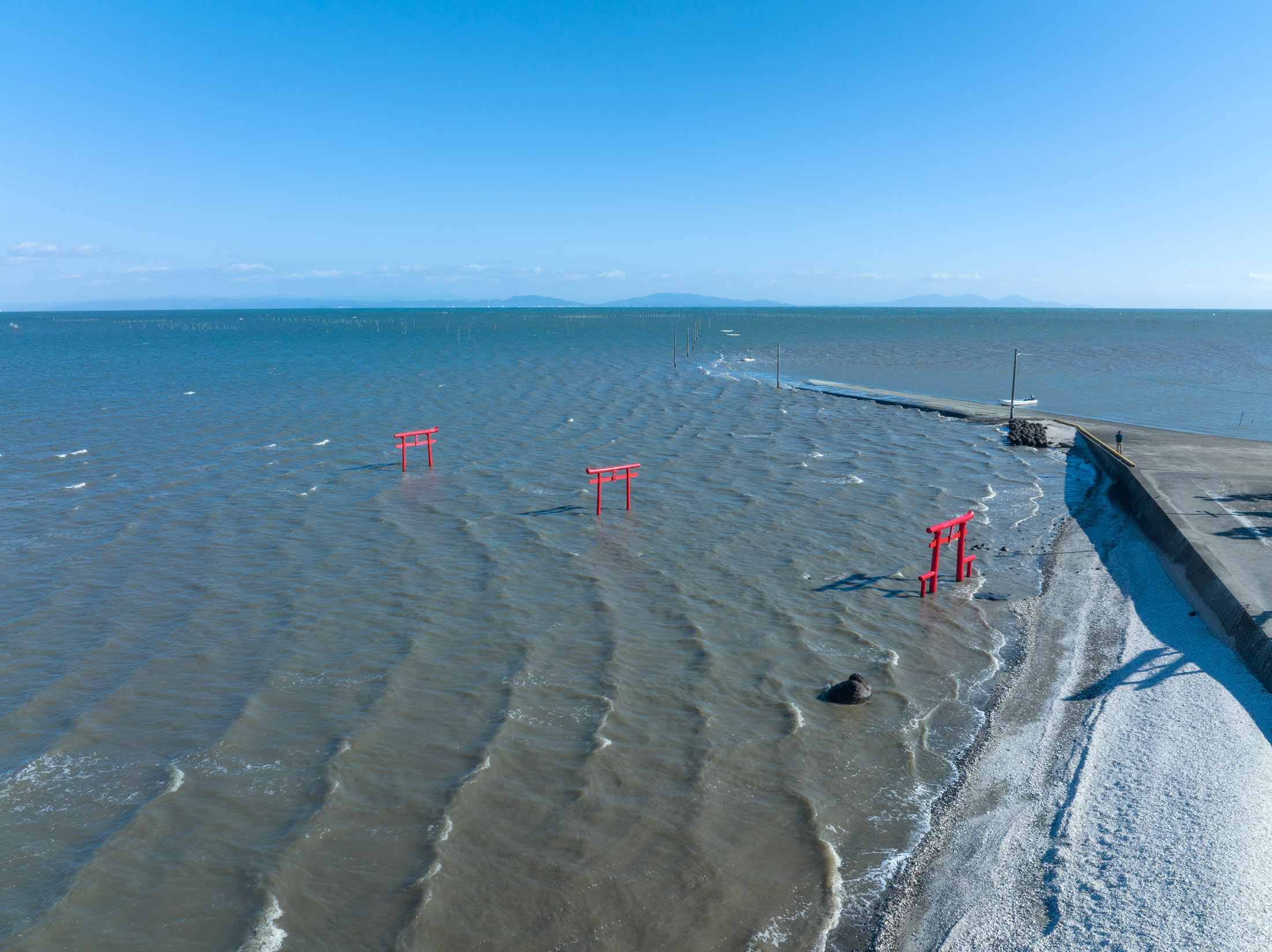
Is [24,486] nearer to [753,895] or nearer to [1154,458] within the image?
[753,895]

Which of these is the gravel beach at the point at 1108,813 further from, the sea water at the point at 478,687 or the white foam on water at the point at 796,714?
the white foam on water at the point at 796,714

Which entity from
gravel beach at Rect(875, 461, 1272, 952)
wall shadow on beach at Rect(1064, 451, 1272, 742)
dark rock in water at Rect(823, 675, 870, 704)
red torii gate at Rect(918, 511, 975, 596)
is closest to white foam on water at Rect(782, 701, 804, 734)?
dark rock in water at Rect(823, 675, 870, 704)

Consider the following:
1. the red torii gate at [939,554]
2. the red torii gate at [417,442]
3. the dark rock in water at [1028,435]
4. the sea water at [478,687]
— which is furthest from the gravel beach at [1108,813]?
the dark rock in water at [1028,435]

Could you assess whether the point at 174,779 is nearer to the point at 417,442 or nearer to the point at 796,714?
the point at 796,714

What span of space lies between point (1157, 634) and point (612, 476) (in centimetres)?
1758

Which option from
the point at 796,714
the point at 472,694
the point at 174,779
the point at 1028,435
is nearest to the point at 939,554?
the point at 796,714

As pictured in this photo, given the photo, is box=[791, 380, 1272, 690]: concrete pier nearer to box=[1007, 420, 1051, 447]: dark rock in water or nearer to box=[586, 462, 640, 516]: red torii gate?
box=[1007, 420, 1051, 447]: dark rock in water

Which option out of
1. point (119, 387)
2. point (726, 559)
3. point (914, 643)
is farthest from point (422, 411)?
point (914, 643)

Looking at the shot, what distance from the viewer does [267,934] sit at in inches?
332

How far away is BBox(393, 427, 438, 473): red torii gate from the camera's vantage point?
29.5 m

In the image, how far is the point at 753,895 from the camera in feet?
29.5

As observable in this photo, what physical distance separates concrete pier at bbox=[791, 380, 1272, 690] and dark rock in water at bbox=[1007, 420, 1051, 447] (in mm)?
1668

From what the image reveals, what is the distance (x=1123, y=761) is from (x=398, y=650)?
12188 millimetres

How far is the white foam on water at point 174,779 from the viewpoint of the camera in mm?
10781
